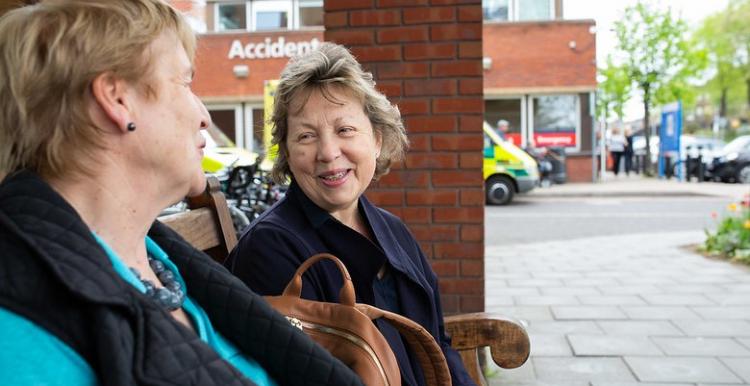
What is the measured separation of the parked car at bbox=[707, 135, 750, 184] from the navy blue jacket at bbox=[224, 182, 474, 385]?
75.0 ft

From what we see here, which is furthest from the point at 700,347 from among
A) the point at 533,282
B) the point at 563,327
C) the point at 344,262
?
the point at 344,262

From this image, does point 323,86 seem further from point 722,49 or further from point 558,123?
point 722,49

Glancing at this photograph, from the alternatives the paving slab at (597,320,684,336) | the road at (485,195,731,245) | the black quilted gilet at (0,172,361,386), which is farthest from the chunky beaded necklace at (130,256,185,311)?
the road at (485,195,731,245)

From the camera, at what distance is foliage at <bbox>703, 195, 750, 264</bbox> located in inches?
319

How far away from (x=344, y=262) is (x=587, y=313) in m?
3.96

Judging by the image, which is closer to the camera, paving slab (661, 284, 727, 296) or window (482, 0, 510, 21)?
paving slab (661, 284, 727, 296)

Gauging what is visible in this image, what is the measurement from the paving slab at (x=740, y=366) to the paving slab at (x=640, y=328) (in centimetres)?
61

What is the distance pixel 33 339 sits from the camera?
39.7 inches

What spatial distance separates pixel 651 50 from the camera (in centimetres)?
2586

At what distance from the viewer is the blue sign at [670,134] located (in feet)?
77.3

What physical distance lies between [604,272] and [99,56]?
6.96 m

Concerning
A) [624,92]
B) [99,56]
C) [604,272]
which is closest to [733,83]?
[624,92]

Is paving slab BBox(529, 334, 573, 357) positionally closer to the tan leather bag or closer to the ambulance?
the tan leather bag

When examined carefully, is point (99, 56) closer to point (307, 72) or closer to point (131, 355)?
point (131, 355)
